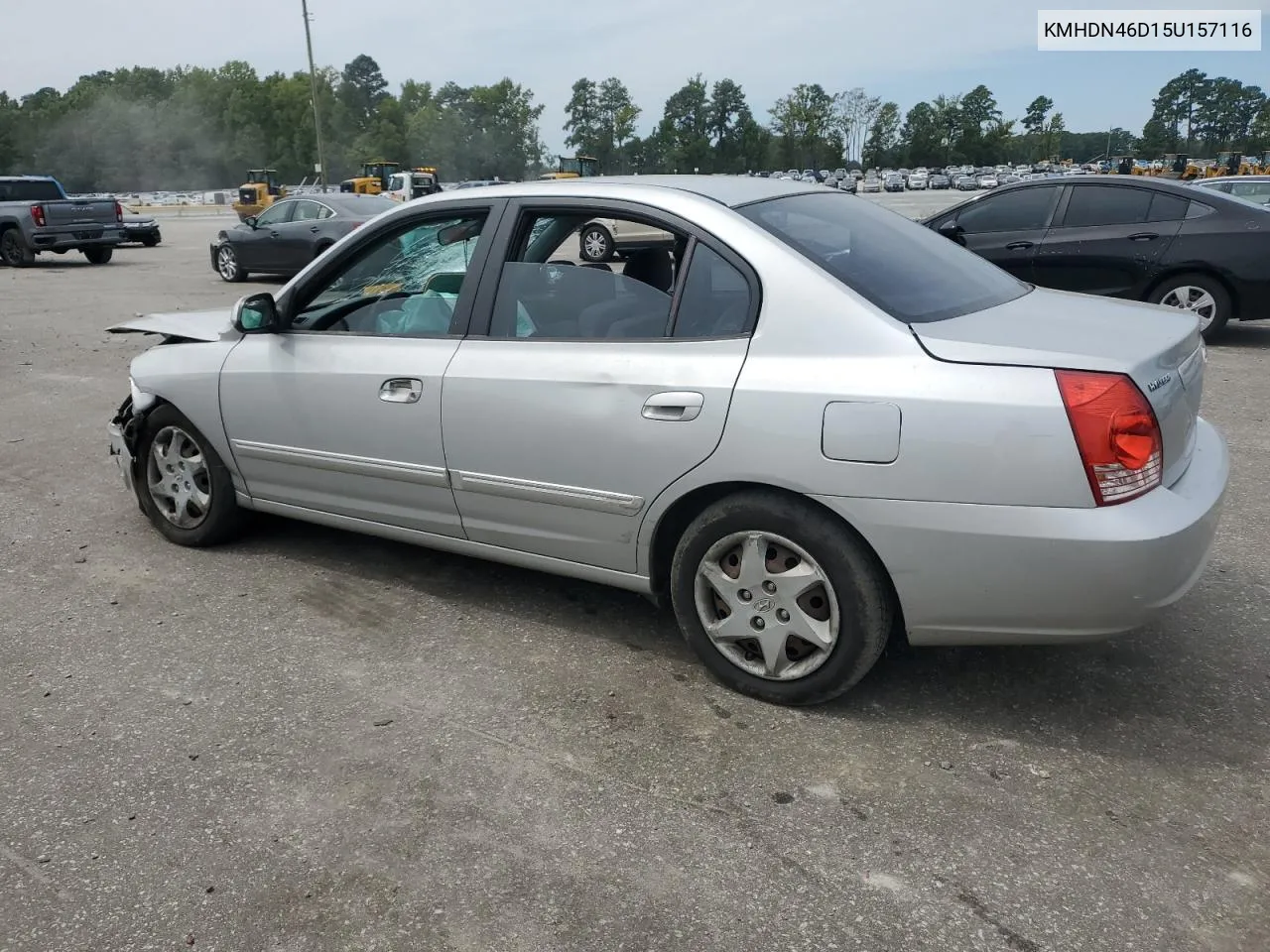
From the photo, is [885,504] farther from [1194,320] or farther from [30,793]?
[30,793]

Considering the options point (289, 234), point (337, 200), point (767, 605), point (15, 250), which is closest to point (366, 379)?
point (767, 605)

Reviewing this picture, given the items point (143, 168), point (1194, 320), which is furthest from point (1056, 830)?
point (143, 168)

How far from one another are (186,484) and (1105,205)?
8228mm

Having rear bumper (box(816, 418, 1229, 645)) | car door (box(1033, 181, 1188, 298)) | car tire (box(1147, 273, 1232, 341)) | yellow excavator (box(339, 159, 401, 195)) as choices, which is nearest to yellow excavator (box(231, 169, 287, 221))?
yellow excavator (box(339, 159, 401, 195))

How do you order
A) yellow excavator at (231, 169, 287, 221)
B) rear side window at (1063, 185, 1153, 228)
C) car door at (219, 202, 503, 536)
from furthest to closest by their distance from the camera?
yellow excavator at (231, 169, 287, 221), rear side window at (1063, 185, 1153, 228), car door at (219, 202, 503, 536)

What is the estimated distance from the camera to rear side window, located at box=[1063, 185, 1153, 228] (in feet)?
30.3

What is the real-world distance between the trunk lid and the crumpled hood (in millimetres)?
2984

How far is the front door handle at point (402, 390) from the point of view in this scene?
12.2 ft

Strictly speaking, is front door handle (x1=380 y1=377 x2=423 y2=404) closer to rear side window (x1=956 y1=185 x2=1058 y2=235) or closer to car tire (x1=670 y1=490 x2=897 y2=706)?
car tire (x1=670 y1=490 x2=897 y2=706)

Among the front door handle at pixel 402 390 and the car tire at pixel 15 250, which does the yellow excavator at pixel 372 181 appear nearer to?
the car tire at pixel 15 250

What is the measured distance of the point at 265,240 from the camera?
54.3 ft

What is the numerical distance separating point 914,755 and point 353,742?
1637mm

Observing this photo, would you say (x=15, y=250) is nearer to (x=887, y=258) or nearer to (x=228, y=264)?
(x=228, y=264)

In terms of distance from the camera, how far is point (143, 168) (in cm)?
10056
